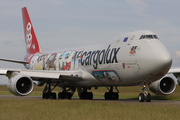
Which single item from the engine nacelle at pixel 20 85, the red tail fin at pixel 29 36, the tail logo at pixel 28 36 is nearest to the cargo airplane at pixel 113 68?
the engine nacelle at pixel 20 85

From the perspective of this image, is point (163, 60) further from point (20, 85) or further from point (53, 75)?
point (20, 85)

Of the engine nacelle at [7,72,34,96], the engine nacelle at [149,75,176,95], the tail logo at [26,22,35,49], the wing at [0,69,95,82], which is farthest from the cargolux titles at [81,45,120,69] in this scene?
the tail logo at [26,22,35,49]

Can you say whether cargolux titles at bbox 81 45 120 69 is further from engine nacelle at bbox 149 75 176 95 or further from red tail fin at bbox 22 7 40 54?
red tail fin at bbox 22 7 40 54

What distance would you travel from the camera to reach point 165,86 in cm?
2052

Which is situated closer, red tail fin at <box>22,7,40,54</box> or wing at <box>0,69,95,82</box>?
→ wing at <box>0,69,95,82</box>

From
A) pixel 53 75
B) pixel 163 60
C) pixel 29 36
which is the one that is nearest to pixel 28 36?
pixel 29 36

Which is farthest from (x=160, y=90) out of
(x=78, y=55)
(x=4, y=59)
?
(x=4, y=59)

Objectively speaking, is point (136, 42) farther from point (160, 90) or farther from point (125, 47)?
point (160, 90)

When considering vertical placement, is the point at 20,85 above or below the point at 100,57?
below

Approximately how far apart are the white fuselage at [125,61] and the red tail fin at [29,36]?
10.5 meters

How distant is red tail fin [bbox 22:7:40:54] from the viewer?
105 feet

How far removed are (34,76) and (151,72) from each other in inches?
327

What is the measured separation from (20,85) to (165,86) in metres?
9.90

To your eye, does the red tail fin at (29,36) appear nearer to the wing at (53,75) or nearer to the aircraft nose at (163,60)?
the wing at (53,75)
